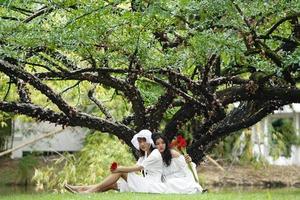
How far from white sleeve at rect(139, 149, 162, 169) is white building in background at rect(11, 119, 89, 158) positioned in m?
18.9

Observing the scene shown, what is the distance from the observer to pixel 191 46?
33.8ft

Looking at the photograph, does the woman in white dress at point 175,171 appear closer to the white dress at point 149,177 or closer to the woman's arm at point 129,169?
the white dress at point 149,177

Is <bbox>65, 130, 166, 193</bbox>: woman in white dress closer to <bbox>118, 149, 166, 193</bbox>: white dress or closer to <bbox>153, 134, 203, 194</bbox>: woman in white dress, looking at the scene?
<bbox>118, 149, 166, 193</bbox>: white dress

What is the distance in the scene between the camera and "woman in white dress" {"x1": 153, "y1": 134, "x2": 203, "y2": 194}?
11000 millimetres

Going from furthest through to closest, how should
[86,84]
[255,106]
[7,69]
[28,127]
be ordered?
[28,127]
[86,84]
[255,106]
[7,69]

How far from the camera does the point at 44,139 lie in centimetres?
3086

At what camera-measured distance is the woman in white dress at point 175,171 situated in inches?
433

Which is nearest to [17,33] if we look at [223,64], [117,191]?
[117,191]

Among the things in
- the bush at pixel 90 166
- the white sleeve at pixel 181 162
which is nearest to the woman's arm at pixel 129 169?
the white sleeve at pixel 181 162

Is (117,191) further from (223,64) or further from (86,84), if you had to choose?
(86,84)

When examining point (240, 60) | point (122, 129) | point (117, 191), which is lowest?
point (117, 191)

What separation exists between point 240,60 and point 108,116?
12.8 feet

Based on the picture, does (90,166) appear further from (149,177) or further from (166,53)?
(166,53)

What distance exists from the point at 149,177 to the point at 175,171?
17.4 inches
